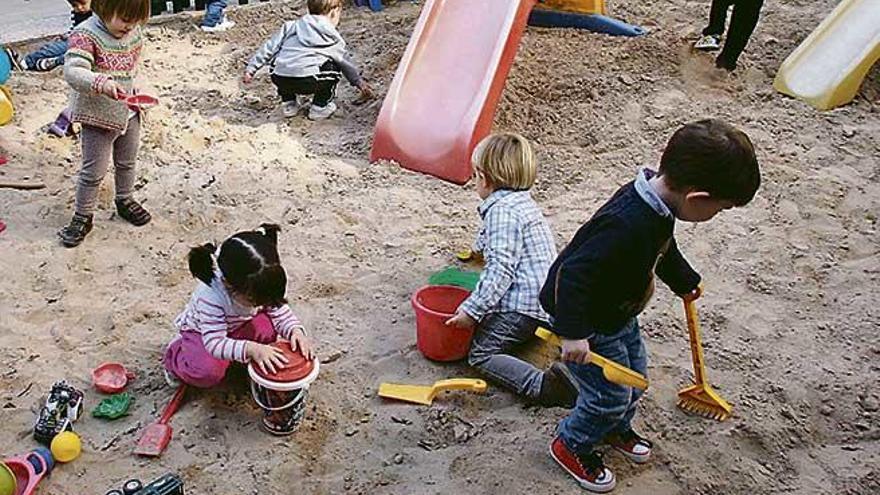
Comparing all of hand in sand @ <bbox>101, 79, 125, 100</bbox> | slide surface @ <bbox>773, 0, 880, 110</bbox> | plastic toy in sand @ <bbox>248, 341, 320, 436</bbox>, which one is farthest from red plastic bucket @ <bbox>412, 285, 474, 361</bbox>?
slide surface @ <bbox>773, 0, 880, 110</bbox>

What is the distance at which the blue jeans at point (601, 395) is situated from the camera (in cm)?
238

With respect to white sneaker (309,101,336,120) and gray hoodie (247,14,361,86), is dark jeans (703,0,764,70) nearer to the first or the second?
gray hoodie (247,14,361,86)

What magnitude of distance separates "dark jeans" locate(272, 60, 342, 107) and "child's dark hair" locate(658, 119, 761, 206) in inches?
112

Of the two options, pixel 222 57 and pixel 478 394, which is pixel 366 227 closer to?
pixel 478 394

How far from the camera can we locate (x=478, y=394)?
286cm

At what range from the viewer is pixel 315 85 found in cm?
464

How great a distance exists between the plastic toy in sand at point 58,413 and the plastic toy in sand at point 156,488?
0.35 meters

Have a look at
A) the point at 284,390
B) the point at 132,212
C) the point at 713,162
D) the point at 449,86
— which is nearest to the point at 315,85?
the point at 449,86

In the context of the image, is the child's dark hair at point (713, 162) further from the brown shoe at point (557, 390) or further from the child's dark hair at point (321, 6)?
the child's dark hair at point (321, 6)

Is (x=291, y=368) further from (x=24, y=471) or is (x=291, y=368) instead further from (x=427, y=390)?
(x=24, y=471)

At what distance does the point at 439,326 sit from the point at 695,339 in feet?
2.49

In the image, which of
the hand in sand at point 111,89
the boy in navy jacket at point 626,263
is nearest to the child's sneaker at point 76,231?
the hand in sand at point 111,89

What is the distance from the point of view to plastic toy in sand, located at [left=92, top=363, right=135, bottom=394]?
2.82 meters

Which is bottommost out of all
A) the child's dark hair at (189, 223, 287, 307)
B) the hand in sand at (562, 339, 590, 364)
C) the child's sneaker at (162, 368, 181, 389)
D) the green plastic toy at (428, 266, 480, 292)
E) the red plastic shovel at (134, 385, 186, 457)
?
the child's sneaker at (162, 368, 181, 389)
